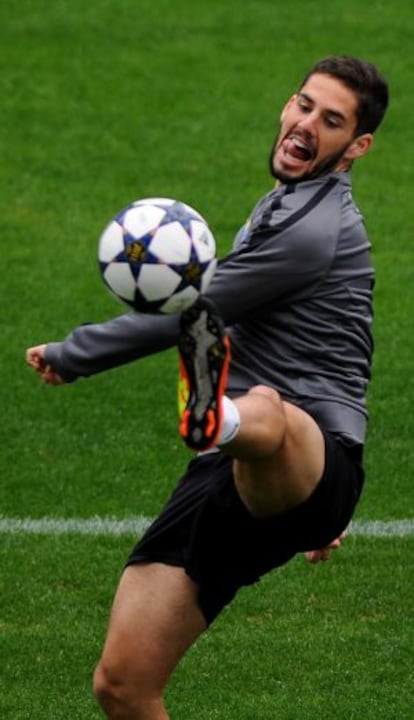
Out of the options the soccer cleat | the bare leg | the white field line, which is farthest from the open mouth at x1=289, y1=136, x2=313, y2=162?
the white field line

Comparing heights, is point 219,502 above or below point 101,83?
above

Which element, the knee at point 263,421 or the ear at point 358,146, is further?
the ear at point 358,146

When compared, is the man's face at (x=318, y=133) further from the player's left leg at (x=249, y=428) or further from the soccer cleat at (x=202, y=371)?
the soccer cleat at (x=202, y=371)

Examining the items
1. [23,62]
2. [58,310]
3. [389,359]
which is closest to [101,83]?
[23,62]

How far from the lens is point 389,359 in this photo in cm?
1203

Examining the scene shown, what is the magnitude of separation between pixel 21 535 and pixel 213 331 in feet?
12.7

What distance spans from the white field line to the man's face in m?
3.23

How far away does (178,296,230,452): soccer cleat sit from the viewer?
229 inches

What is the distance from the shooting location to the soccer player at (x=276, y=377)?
6.34m

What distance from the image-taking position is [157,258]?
592cm

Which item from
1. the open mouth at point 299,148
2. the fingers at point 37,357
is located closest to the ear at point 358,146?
the open mouth at point 299,148

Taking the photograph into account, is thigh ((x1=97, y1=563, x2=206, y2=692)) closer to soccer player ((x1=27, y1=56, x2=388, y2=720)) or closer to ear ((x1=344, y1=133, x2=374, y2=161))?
soccer player ((x1=27, y1=56, x2=388, y2=720))

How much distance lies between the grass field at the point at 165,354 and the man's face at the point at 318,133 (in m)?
2.07

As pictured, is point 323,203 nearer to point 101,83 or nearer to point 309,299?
point 309,299
